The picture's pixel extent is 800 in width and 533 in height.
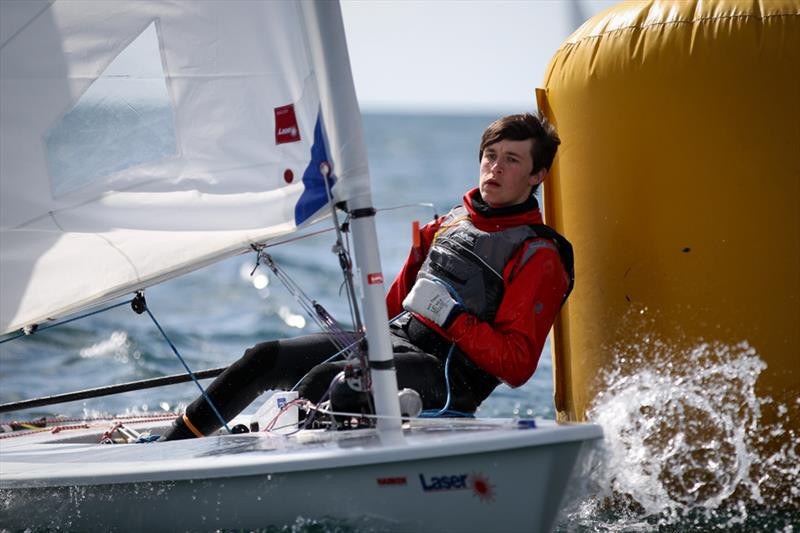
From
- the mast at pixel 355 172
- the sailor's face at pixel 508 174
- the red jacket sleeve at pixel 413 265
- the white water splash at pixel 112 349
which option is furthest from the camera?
the white water splash at pixel 112 349

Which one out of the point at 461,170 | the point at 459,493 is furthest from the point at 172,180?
the point at 461,170

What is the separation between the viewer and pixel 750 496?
2838 millimetres

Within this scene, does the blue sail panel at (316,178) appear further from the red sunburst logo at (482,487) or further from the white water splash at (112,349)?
the white water splash at (112,349)

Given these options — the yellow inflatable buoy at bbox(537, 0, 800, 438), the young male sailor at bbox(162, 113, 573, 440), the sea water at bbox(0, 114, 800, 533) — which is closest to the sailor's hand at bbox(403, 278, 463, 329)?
the young male sailor at bbox(162, 113, 573, 440)

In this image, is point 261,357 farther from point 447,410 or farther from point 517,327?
point 517,327

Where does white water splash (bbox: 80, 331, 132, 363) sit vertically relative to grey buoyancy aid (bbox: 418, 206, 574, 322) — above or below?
below

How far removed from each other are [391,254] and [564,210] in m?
7.35

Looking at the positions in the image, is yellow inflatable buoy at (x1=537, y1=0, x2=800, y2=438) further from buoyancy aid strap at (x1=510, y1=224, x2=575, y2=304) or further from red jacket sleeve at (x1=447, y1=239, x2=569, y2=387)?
red jacket sleeve at (x1=447, y1=239, x2=569, y2=387)

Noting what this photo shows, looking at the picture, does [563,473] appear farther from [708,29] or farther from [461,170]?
[461,170]

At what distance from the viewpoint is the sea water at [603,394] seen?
281 centimetres

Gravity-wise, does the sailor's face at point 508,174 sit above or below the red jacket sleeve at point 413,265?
above

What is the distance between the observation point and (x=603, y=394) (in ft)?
9.83

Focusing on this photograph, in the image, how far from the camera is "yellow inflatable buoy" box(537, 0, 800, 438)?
9.11 ft

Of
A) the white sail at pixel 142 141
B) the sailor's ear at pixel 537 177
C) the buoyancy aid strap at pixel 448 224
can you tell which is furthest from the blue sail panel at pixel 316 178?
the sailor's ear at pixel 537 177
